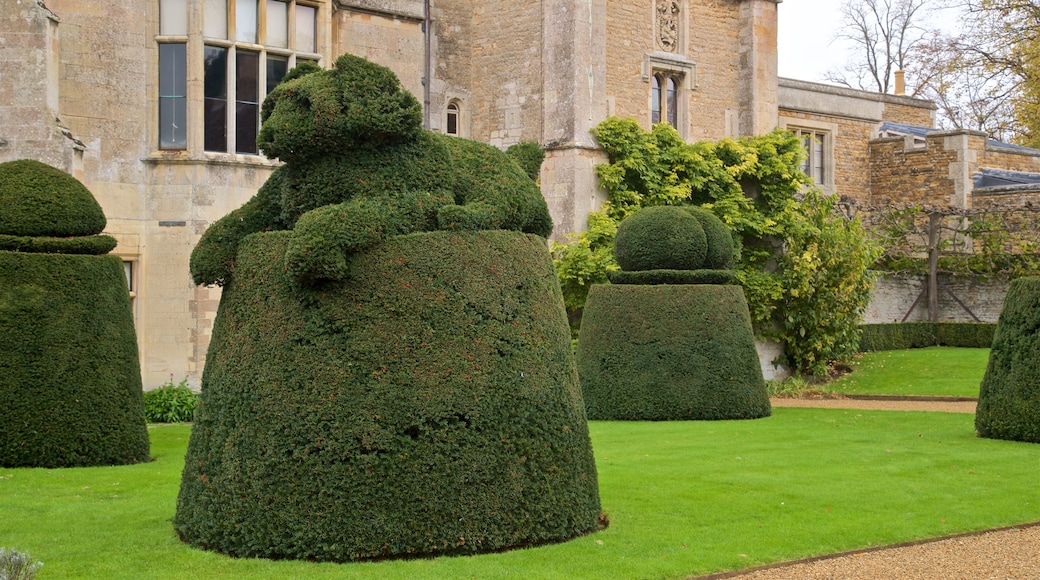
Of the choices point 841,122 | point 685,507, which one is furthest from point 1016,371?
point 841,122

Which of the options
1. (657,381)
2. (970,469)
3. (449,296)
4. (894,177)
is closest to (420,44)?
(657,381)

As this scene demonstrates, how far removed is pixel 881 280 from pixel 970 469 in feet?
55.1

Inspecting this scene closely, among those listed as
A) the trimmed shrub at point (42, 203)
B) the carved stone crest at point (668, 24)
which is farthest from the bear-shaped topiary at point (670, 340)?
the carved stone crest at point (668, 24)

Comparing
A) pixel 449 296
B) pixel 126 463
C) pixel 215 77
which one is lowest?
pixel 126 463

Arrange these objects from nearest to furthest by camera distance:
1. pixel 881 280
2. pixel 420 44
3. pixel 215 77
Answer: pixel 215 77
pixel 420 44
pixel 881 280

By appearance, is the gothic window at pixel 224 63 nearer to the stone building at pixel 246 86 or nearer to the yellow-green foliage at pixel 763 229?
the stone building at pixel 246 86

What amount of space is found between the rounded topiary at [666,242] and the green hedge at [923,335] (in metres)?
10.4

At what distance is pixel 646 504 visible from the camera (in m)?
8.56

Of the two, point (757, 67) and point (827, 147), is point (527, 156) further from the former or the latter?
point (827, 147)

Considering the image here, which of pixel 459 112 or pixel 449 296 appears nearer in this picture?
pixel 449 296

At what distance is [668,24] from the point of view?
24922mm

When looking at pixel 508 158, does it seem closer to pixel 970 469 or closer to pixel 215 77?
pixel 970 469

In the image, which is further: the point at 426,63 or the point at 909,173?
the point at 909,173

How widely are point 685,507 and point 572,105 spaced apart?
15.1 m
